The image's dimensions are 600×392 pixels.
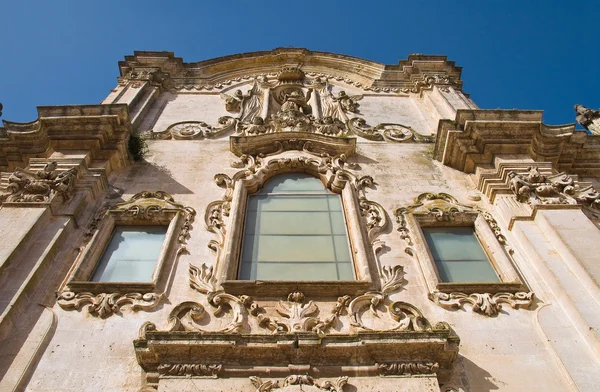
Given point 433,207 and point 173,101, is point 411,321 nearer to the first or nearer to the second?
point 433,207

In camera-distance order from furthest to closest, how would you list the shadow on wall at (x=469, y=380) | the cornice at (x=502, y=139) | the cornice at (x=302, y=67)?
the cornice at (x=302, y=67) < the cornice at (x=502, y=139) < the shadow on wall at (x=469, y=380)

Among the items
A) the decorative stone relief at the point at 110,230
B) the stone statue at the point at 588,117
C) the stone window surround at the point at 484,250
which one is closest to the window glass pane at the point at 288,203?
the decorative stone relief at the point at 110,230

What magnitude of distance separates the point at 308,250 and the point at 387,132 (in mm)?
5062

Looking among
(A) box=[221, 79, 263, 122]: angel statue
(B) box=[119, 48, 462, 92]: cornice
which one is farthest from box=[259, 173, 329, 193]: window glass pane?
(B) box=[119, 48, 462, 92]: cornice

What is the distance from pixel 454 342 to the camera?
252 inches

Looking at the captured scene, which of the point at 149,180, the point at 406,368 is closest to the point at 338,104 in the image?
the point at 149,180

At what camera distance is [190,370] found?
6.06 meters

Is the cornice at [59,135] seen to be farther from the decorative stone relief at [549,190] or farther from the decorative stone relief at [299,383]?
the decorative stone relief at [549,190]

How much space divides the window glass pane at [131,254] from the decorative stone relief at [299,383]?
2.84m

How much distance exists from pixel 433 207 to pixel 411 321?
3.06 metres

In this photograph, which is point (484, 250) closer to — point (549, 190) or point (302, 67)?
point (549, 190)

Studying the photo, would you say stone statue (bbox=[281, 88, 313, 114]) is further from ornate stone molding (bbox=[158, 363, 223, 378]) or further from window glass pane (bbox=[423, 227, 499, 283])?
ornate stone molding (bbox=[158, 363, 223, 378])

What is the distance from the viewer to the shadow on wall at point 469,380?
6168mm

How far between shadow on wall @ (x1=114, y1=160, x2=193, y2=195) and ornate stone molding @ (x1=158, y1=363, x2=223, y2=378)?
4.47m
